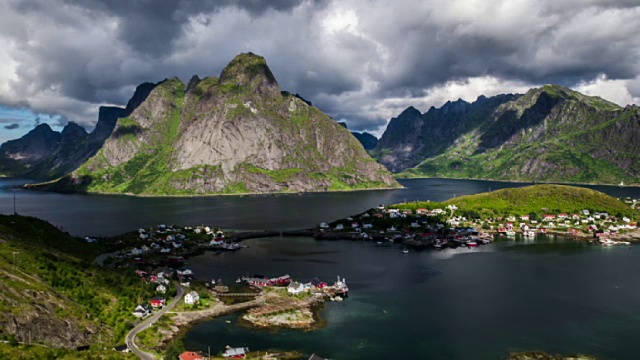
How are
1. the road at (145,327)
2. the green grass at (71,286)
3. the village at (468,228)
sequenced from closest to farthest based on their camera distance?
1. the road at (145,327)
2. the green grass at (71,286)
3. the village at (468,228)

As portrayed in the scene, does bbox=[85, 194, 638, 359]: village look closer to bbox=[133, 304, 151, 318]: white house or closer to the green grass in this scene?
bbox=[133, 304, 151, 318]: white house

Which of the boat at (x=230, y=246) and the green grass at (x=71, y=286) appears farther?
the boat at (x=230, y=246)

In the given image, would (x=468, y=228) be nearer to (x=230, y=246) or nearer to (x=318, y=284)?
(x=230, y=246)

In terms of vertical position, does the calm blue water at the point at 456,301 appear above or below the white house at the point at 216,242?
below

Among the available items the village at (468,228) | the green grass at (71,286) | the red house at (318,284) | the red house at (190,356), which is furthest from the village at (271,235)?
the green grass at (71,286)

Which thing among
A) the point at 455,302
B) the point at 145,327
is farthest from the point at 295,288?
the point at 455,302

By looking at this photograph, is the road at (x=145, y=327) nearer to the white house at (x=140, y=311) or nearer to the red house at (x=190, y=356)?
the white house at (x=140, y=311)

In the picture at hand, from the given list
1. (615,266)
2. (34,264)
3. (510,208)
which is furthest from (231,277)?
(510,208)
